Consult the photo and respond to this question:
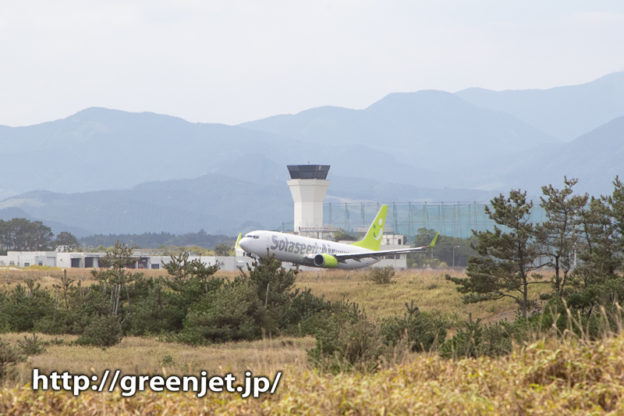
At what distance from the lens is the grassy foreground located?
11703 mm

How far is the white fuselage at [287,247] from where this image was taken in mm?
76250

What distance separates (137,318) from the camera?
118 ft

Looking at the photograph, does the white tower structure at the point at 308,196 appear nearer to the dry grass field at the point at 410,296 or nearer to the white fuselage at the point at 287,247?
the white fuselage at the point at 287,247

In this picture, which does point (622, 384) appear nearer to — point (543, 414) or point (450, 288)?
point (543, 414)

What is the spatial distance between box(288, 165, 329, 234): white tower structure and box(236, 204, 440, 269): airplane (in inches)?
2907

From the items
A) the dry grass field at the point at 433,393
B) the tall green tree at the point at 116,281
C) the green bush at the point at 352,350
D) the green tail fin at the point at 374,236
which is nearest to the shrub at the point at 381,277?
the tall green tree at the point at 116,281

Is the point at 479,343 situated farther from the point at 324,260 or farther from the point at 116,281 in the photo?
the point at 324,260

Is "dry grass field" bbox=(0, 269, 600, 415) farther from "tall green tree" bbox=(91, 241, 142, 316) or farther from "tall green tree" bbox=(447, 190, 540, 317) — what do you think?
"tall green tree" bbox=(447, 190, 540, 317)

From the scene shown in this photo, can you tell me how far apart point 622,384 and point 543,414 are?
172 centimetres

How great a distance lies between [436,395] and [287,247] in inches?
2648

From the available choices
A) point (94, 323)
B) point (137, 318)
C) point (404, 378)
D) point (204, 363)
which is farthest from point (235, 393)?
point (137, 318)

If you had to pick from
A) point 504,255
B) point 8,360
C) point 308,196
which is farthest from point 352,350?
point 308,196

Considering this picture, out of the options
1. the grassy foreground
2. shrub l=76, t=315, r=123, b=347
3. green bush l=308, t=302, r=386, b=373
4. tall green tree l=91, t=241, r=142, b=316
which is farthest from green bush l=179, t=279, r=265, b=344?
the grassy foreground

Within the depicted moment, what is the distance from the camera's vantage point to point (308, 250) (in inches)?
3255
